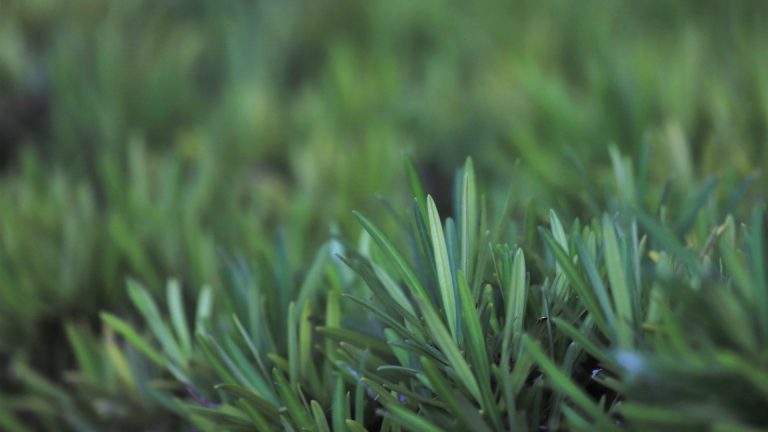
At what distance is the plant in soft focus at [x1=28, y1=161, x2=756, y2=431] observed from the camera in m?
0.27

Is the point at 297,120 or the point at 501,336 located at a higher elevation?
the point at 297,120

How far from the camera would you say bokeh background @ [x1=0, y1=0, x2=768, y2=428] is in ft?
1.95

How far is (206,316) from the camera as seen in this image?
1.54 feet

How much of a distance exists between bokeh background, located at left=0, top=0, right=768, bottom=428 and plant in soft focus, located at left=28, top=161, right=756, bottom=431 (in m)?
0.06

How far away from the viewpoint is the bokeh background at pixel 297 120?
1.95 ft

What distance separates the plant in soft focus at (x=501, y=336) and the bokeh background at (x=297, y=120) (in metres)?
0.06

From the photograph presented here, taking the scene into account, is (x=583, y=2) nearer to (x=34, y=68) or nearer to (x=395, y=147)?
(x=395, y=147)

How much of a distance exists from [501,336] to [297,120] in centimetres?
50

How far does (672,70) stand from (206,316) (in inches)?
19.9

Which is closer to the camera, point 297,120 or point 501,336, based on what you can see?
point 501,336

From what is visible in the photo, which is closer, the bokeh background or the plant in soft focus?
the plant in soft focus

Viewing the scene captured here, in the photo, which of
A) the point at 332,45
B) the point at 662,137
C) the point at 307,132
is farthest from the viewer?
the point at 332,45

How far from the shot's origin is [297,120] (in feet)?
2.67

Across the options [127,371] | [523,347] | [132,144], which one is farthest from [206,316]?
[132,144]
